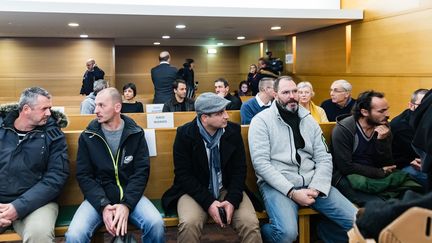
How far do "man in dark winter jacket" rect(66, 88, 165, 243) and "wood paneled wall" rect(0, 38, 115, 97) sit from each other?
27.2ft

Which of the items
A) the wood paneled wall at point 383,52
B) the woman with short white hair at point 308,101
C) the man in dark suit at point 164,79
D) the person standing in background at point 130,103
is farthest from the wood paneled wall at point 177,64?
the woman with short white hair at point 308,101

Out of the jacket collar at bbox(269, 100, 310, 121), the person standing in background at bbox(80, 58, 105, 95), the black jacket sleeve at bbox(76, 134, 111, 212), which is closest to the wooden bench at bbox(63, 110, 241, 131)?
the jacket collar at bbox(269, 100, 310, 121)

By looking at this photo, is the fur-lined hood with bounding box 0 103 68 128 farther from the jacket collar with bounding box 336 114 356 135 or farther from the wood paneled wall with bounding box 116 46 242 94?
the wood paneled wall with bounding box 116 46 242 94

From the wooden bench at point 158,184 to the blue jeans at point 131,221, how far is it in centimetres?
14

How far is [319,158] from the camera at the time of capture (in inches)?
122

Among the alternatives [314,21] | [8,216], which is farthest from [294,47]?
[8,216]

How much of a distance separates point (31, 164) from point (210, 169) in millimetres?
1147

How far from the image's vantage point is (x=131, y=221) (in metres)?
2.68

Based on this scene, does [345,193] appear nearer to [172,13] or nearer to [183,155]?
[183,155]

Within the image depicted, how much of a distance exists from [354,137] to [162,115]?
6.92ft

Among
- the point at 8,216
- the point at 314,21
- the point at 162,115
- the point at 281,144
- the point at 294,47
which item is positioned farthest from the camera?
the point at 294,47

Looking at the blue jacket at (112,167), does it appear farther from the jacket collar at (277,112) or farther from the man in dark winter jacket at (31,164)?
the jacket collar at (277,112)

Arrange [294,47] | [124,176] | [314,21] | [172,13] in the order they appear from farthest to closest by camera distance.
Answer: [294,47] < [314,21] < [172,13] < [124,176]

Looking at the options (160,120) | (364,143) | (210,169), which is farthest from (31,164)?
(364,143)
